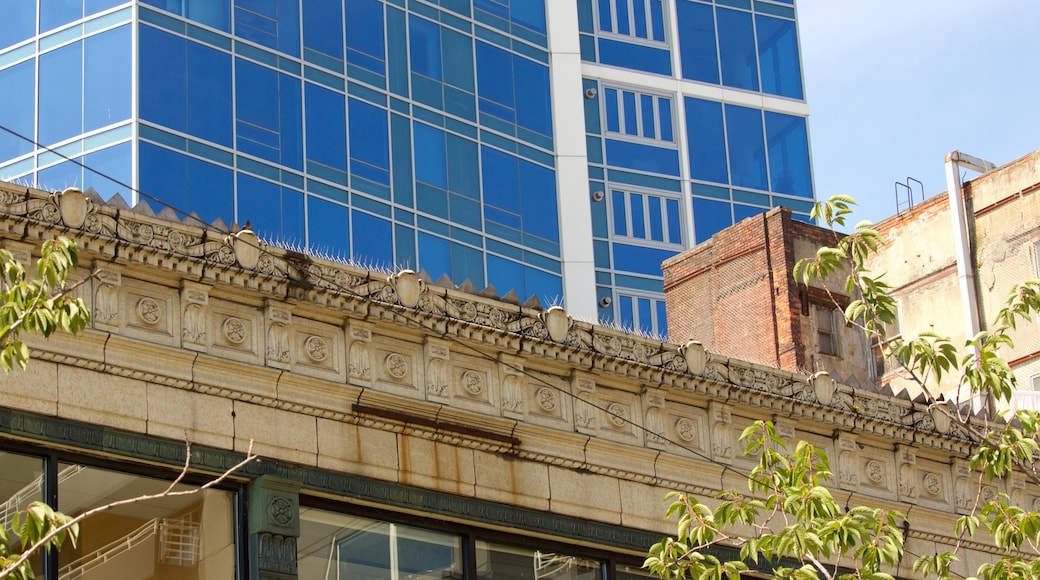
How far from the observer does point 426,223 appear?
45.9 metres

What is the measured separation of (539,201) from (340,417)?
29.0 m

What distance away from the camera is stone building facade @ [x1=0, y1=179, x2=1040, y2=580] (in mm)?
19531

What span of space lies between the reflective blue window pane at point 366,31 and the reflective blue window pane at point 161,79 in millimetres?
4983

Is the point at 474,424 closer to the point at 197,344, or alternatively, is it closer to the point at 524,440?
the point at 524,440

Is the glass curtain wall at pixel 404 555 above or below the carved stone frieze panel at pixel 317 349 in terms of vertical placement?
below

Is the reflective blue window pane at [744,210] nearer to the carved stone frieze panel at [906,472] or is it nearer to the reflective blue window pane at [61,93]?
the reflective blue window pane at [61,93]

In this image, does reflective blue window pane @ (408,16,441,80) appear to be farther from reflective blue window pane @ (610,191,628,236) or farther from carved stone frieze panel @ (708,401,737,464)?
carved stone frieze panel @ (708,401,737,464)

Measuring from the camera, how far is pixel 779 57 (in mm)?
57875

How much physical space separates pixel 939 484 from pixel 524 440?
6.97 metres

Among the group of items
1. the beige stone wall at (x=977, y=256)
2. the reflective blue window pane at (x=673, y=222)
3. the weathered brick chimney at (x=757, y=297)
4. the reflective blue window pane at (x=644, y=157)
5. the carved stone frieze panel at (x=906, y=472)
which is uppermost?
the reflective blue window pane at (x=644, y=157)

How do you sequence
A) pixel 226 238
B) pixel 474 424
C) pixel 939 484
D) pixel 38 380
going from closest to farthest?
1. pixel 38 380
2. pixel 226 238
3. pixel 474 424
4. pixel 939 484

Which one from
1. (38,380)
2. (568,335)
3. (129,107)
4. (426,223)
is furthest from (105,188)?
(38,380)

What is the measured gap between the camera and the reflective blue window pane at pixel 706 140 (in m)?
55.2

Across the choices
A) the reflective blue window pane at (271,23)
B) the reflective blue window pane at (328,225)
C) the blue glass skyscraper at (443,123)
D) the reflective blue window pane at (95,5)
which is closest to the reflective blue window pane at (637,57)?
the blue glass skyscraper at (443,123)
